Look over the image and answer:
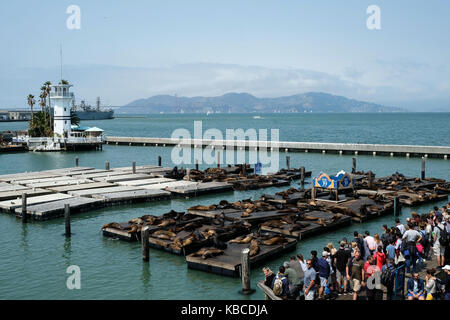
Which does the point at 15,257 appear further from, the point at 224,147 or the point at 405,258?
the point at 224,147

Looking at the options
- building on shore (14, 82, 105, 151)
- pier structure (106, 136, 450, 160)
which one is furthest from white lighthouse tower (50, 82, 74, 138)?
pier structure (106, 136, 450, 160)

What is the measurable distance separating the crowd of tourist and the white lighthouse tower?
52.3 metres

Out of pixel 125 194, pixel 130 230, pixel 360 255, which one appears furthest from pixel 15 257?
pixel 360 255

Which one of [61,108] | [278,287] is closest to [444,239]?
[278,287]

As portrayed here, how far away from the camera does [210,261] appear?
15.4 metres

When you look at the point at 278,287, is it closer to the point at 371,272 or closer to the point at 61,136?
the point at 371,272

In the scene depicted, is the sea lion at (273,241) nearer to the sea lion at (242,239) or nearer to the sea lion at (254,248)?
the sea lion at (242,239)

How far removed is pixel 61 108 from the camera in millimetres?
60188

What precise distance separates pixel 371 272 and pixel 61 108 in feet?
Answer: 182

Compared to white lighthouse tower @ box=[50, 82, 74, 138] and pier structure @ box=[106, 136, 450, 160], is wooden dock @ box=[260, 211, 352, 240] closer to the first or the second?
pier structure @ box=[106, 136, 450, 160]

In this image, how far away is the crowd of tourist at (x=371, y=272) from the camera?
1077 centimetres

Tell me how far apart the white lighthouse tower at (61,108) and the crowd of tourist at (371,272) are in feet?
171
